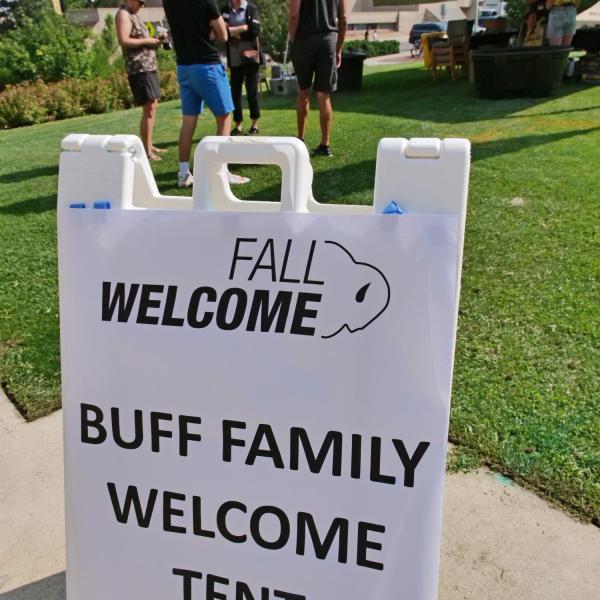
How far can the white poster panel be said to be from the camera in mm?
1274

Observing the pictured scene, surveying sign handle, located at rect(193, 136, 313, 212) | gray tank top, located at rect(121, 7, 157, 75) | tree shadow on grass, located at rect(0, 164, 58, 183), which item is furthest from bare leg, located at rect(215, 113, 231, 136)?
sign handle, located at rect(193, 136, 313, 212)

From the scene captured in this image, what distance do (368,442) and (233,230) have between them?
519mm

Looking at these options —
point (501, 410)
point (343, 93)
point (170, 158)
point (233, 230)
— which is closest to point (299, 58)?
point (170, 158)

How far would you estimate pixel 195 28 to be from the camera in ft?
15.8

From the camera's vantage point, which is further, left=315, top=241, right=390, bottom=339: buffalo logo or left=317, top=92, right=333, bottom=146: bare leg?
left=317, top=92, right=333, bottom=146: bare leg

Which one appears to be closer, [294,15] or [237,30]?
[294,15]

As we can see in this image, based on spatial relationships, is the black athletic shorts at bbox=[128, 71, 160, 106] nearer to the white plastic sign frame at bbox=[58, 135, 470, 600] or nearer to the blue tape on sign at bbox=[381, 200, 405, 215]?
the white plastic sign frame at bbox=[58, 135, 470, 600]

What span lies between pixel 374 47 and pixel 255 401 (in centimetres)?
3998

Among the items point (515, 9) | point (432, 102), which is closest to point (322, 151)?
point (432, 102)

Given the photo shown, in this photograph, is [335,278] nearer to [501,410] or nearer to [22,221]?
[501,410]

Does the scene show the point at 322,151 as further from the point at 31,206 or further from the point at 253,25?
the point at 31,206

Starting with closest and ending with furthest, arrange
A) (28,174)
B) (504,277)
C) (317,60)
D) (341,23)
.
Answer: (504,277) < (317,60) < (341,23) < (28,174)

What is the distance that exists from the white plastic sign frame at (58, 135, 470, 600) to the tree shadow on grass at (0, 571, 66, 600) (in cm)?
40

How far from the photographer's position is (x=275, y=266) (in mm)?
1327
